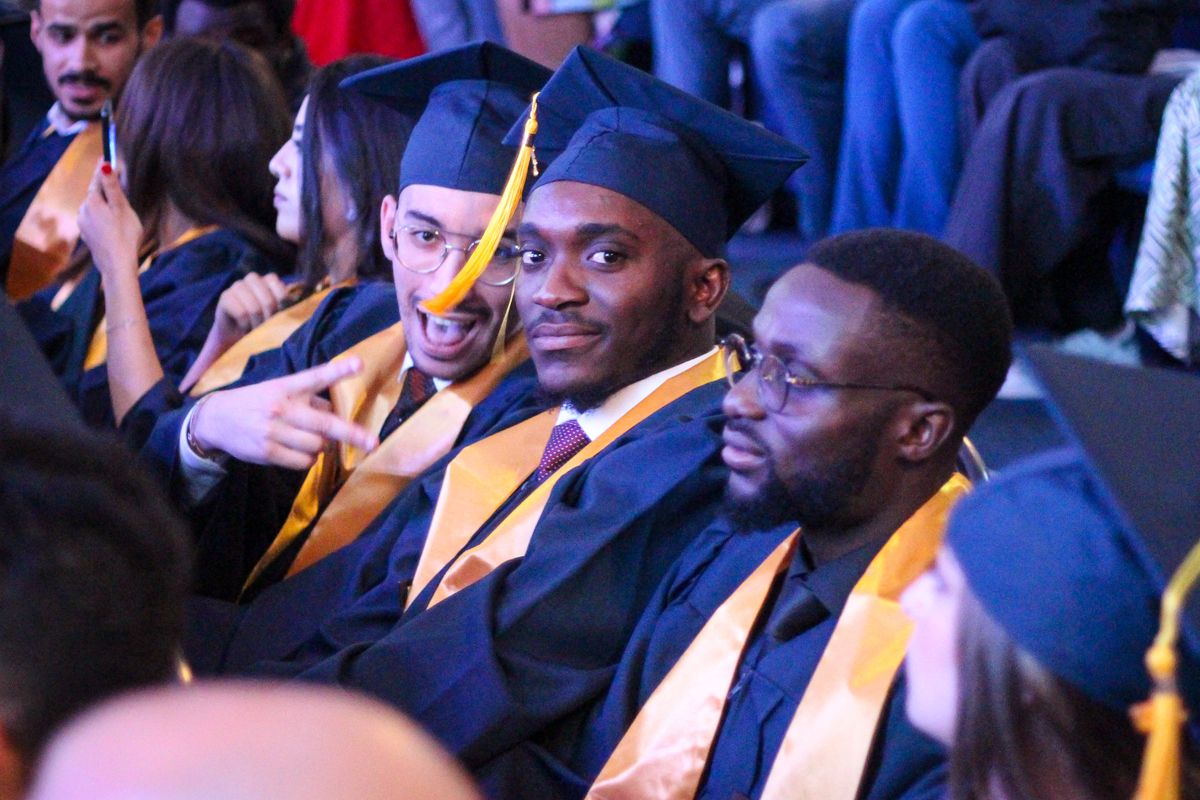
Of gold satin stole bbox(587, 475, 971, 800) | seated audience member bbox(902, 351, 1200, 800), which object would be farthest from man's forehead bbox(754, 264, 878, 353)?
seated audience member bbox(902, 351, 1200, 800)

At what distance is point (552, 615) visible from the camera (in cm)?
192

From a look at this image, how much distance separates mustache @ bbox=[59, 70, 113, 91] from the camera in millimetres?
3982

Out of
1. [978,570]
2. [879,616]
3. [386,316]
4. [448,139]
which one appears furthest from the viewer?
[386,316]

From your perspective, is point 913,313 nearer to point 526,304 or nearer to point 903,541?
point 903,541

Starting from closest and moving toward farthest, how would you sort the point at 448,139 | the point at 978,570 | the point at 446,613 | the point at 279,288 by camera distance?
the point at 978,570
the point at 446,613
the point at 448,139
the point at 279,288

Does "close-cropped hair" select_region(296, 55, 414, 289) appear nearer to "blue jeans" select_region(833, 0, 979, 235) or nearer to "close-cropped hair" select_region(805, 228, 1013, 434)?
"close-cropped hair" select_region(805, 228, 1013, 434)

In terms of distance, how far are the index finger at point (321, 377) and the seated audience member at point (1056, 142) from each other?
209 centimetres

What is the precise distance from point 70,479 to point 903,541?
103cm

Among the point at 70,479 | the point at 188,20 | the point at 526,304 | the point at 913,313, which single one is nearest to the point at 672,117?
the point at 526,304

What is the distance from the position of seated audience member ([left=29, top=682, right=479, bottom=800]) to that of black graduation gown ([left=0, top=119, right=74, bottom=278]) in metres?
3.64

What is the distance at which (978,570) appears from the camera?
47.0 inches

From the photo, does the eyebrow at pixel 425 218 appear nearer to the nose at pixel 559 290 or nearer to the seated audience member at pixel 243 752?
the nose at pixel 559 290

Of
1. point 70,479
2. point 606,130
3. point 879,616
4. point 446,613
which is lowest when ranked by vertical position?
point 446,613

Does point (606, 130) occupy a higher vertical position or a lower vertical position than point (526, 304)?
higher
